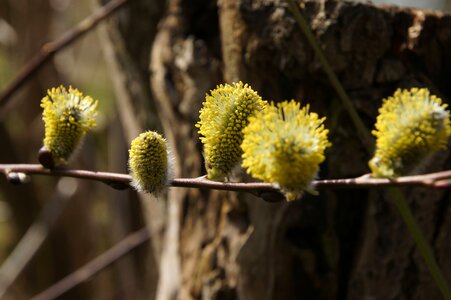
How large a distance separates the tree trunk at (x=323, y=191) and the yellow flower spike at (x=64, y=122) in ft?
1.61

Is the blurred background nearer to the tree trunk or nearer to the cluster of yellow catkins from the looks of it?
the tree trunk

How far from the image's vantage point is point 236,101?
30.0 inches

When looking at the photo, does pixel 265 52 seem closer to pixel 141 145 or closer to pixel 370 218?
pixel 370 218

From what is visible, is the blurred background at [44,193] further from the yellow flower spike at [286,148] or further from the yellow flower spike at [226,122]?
the yellow flower spike at [286,148]

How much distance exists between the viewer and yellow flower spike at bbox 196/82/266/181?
76 centimetres

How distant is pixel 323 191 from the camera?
1.32m

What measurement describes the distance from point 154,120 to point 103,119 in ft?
6.77

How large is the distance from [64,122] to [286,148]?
38 centimetres

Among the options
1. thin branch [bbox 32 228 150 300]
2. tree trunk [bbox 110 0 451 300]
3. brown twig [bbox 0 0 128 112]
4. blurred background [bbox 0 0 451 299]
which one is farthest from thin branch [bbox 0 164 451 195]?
blurred background [bbox 0 0 451 299]

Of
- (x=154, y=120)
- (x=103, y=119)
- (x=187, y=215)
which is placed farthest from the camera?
(x=103, y=119)

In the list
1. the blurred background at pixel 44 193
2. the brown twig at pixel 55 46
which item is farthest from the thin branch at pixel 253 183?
the blurred background at pixel 44 193

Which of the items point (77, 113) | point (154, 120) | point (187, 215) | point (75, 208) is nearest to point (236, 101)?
point (77, 113)

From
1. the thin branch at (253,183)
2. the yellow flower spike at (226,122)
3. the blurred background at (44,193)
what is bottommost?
the thin branch at (253,183)

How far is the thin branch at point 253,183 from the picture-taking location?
649mm
